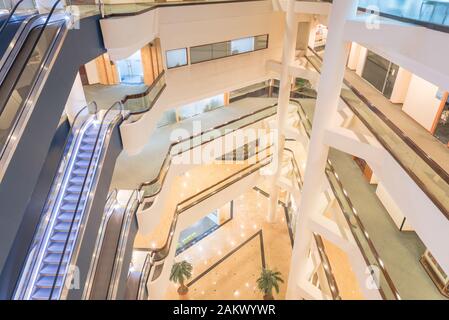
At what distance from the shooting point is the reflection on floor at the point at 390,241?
17.8 ft

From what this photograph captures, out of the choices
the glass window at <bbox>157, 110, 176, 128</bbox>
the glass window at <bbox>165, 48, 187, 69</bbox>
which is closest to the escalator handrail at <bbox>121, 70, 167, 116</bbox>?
the glass window at <bbox>165, 48, 187, 69</bbox>

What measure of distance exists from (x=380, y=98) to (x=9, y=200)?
30.1 feet

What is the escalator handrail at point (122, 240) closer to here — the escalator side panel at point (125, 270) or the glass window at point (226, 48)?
the escalator side panel at point (125, 270)

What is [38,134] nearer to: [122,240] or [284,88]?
[122,240]

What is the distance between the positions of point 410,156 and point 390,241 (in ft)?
8.64

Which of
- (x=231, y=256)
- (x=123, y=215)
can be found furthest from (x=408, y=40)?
(x=231, y=256)

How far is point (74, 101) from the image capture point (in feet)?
24.9

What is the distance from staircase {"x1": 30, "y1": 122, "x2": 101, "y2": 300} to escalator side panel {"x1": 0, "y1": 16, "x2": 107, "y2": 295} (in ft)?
1.92

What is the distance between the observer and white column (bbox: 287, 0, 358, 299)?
5422 mm

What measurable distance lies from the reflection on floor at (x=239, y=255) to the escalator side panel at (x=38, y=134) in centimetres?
A: 673

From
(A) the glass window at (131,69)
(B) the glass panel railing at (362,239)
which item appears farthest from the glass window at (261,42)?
(B) the glass panel railing at (362,239)

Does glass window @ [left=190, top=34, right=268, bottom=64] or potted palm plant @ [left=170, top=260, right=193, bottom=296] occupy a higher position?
glass window @ [left=190, top=34, right=268, bottom=64]

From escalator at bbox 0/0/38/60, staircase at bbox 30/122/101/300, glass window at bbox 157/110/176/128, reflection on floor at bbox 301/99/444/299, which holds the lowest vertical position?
reflection on floor at bbox 301/99/444/299

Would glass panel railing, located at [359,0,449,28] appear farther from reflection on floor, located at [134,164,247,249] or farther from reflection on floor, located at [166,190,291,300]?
reflection on floor, located at [166,190,291,300]
